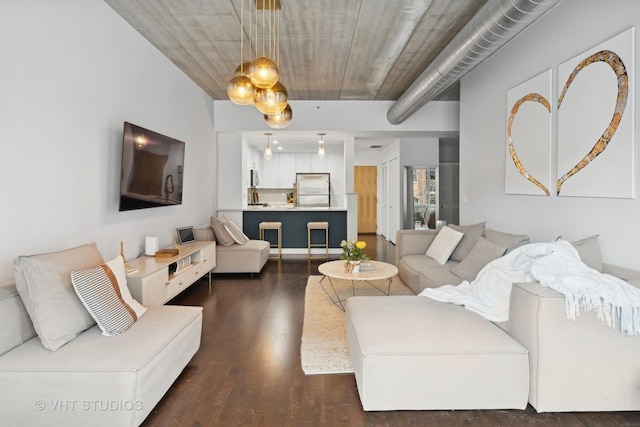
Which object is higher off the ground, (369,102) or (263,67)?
(369,102)

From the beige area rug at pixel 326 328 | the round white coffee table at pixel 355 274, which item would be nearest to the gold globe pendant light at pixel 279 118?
the round white coffee table at pixel 355 274

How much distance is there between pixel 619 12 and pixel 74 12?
4001 mm

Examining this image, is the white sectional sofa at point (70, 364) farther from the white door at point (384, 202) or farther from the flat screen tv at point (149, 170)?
the white door at point (384, 202)

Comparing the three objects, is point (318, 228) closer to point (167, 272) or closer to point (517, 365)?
point (167, 272)

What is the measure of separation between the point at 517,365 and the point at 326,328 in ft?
5.54

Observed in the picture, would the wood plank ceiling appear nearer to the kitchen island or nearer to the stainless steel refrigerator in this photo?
the kitchen island

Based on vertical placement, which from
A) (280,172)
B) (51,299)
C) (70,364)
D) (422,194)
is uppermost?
(280,172)

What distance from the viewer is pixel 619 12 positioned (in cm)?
254

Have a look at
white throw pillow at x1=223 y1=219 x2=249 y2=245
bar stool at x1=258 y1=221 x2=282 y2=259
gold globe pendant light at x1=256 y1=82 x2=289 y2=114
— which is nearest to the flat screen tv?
white throw pillow at x1=223 y1=219 x2=249 y2=245

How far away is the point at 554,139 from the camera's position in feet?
10.6

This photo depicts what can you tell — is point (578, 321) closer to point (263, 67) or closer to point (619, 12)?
point (619, 12)

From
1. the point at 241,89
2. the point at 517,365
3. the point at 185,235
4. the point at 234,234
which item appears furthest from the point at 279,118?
the point at 517,365

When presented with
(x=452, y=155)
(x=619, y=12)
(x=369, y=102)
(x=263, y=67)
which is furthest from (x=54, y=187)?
(x=452, y=155)

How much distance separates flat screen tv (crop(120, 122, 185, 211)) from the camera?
3.48 metres
